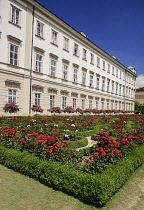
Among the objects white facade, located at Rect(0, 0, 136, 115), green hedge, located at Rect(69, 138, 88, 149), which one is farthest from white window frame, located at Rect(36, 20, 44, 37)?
green hedge, located at Rect(69, 138, 88, 149)

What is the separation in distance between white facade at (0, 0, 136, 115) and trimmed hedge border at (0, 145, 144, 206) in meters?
11.7

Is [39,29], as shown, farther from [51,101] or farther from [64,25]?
[51,101]

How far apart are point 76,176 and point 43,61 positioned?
17.5m

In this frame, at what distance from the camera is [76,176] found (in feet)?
12.1

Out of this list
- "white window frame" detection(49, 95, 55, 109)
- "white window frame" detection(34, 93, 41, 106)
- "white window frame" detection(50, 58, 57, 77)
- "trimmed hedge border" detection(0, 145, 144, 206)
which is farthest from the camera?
"white window frame" detection(50, 58, 57, 77)

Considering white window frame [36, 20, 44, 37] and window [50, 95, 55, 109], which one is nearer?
white window frame [36, 20, 44, 37]

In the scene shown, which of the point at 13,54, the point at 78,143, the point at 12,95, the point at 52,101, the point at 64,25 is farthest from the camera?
the point at 64,25

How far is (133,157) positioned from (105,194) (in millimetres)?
2234

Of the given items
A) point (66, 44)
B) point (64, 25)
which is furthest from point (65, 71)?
point (64, 25)

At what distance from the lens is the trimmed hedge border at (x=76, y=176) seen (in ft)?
11.2

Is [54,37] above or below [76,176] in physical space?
above

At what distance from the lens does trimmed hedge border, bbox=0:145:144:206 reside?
11.2ft

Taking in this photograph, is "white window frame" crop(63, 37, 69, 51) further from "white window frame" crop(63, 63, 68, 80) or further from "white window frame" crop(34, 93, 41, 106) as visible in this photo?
"white window frame" crop(34, 93, 41, 106)

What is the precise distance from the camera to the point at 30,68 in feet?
58.7
